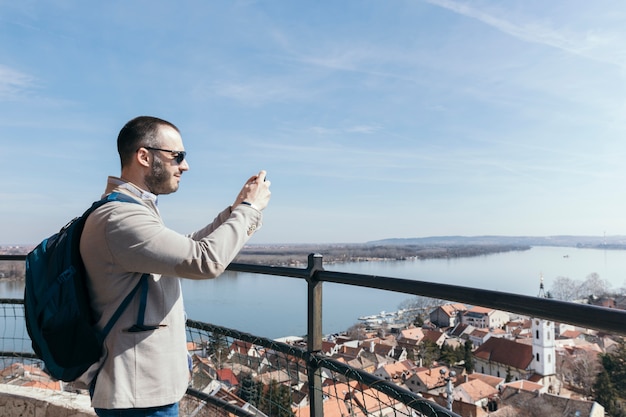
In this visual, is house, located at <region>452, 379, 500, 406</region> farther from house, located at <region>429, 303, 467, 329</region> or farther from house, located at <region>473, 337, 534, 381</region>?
house, located at <region>473, 337, 534, 381</region>

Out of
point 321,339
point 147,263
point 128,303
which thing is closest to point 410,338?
point 321,339

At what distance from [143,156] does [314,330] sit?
2.84 feet

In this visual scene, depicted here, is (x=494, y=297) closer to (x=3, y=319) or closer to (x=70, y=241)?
(x=70, y=241)

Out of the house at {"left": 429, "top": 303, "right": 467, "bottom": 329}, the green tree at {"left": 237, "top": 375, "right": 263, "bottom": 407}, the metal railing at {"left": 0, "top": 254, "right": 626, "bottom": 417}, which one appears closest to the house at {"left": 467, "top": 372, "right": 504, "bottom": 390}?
the house at {"left": 429, "top": 303, "right": 467, "bottom": 329}

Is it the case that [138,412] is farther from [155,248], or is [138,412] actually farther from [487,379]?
[487,379]

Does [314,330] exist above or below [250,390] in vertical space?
above

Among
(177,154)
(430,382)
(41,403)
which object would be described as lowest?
(430,382)

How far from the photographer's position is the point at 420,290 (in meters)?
1.30

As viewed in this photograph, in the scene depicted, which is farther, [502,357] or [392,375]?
[502,357]

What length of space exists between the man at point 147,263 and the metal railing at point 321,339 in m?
0.48

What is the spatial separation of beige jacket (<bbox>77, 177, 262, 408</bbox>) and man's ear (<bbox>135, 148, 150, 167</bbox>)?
0.08 meters

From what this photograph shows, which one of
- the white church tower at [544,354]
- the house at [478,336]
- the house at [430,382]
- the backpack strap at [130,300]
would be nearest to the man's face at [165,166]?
the backpack strap at [130,300]

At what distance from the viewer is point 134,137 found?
52.2 inches

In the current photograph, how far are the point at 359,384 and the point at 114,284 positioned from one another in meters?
0.85
